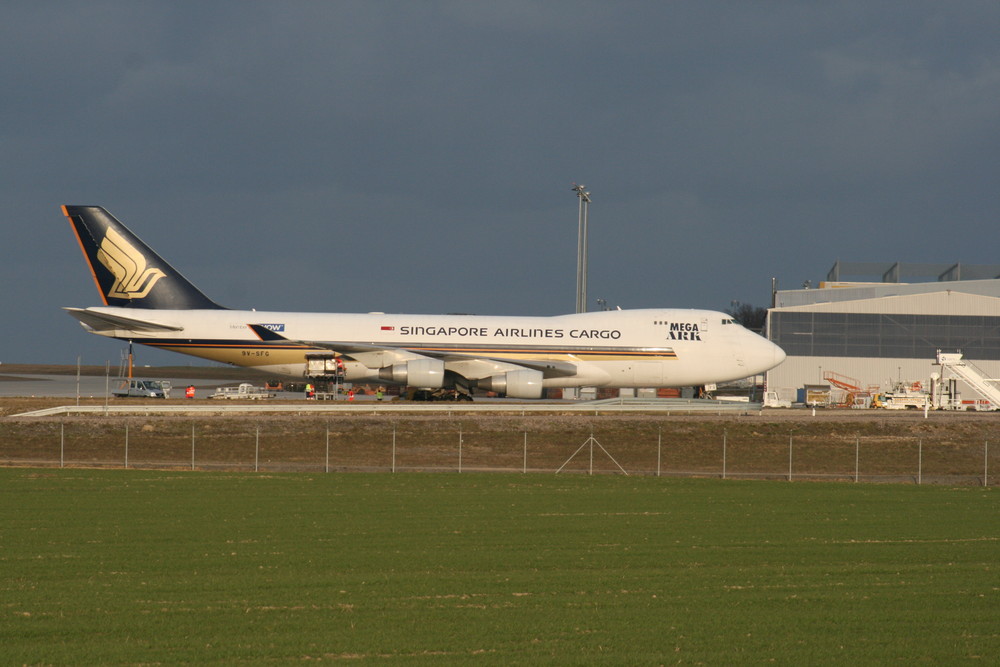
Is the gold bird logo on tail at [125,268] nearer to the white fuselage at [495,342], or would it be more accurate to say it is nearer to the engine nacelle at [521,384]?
the white fuselage at [495,342]

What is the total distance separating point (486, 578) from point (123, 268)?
108ft


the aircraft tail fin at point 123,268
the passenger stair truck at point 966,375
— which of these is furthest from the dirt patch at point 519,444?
the passenger stair truck at point 966,375

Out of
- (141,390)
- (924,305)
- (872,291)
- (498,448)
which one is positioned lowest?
(498,448)

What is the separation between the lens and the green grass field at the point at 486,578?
8531mm

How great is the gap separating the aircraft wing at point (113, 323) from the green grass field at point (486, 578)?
18235 millimetres

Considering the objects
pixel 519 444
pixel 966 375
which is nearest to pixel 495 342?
pixel 519 444

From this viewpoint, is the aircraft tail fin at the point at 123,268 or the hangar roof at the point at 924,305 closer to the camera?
the aircraft tail fin at the point at 123,268

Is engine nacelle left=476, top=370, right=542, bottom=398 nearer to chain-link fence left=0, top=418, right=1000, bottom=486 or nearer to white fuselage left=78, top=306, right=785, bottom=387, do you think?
white fuselage left=78, top=306, right=785, bottom=387

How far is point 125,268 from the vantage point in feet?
133

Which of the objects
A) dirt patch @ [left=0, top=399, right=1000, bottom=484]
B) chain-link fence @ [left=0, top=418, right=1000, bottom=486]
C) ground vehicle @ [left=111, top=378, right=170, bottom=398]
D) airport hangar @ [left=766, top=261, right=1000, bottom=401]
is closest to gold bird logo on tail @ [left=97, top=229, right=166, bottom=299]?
dirt patch @ [left=0, top=399, right=1000, bottom=484]

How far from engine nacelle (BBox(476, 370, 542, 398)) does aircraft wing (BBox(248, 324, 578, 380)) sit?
2.33 ft

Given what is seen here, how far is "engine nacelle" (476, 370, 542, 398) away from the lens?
37.9m

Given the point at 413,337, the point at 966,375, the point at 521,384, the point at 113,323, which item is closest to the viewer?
A: the point at 521,384

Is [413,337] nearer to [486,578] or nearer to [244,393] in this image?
[244,393]
